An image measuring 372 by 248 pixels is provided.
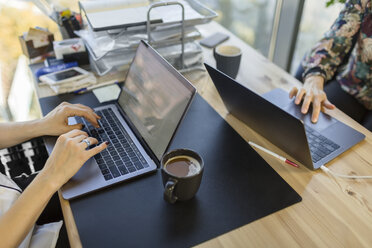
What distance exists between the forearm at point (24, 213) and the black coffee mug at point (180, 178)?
27 cm

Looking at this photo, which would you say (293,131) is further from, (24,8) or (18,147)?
(24,8)

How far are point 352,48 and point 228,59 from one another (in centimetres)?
65

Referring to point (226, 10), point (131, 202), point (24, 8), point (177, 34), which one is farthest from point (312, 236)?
point (226, 10)

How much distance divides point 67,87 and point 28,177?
13.8 inches

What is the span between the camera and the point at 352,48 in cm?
147

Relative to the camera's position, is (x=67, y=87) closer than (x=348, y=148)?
No

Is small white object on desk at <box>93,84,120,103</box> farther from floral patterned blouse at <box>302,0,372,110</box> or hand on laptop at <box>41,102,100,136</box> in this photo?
floral patterned blouse at <box>302,0,372,110</box>

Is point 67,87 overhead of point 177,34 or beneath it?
beneath

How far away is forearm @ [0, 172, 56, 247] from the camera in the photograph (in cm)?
72

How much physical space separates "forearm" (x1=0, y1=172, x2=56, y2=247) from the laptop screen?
29 centimetres

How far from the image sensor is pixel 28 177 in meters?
1.12

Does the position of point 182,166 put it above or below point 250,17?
above

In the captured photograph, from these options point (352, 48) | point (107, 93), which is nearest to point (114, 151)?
point (107, 93)

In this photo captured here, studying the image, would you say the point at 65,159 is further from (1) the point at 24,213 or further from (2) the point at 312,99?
(2) the point at 312,99
